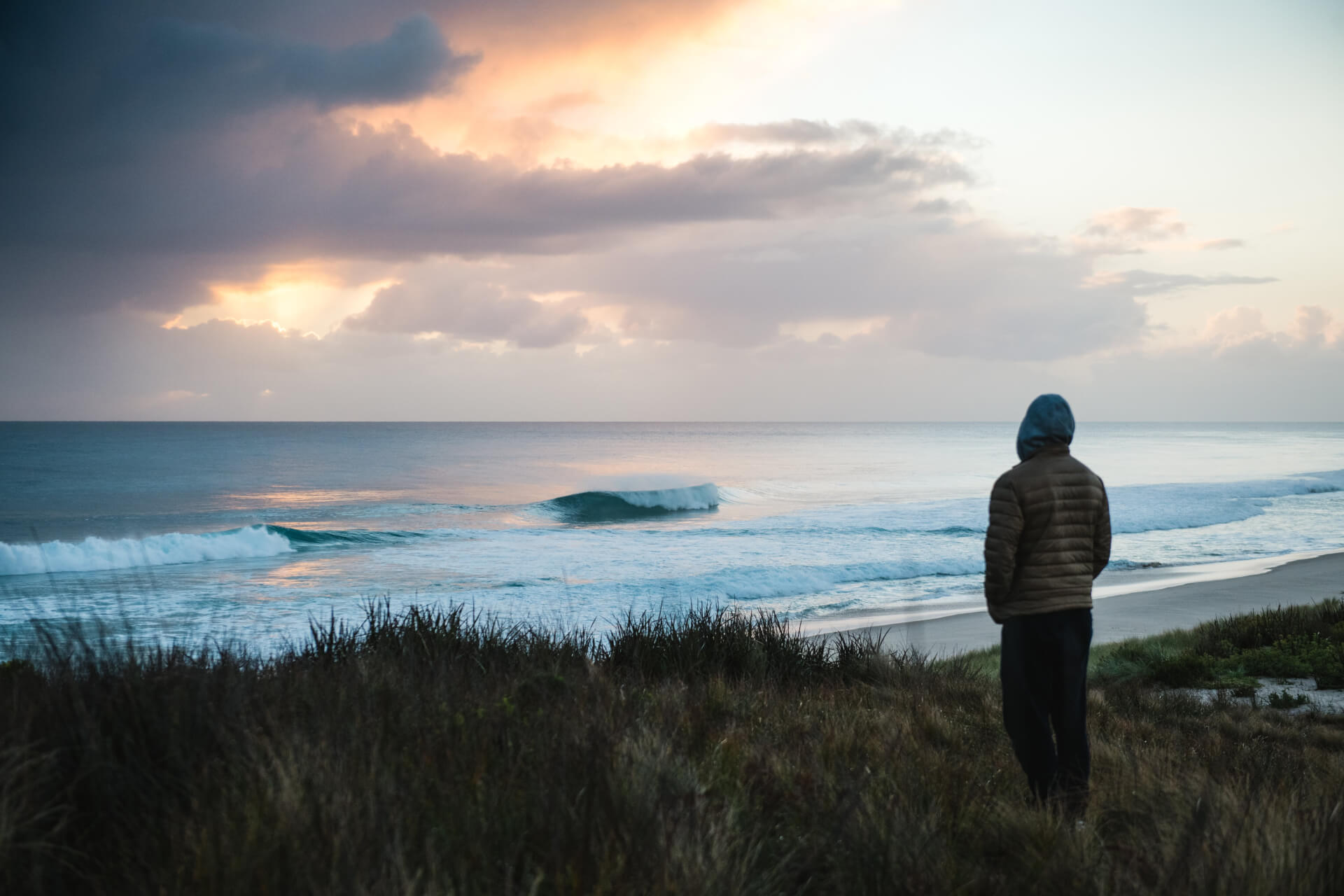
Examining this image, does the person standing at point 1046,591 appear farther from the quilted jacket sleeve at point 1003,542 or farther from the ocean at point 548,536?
Answer: the ocean at point 548,536

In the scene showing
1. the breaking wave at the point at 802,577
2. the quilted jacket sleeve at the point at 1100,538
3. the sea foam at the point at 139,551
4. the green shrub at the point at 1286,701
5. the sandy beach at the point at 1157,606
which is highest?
the quilted jacket sleeve at the point at 1100,538

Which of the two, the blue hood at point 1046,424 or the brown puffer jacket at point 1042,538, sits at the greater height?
the blue hood at point 1046,424

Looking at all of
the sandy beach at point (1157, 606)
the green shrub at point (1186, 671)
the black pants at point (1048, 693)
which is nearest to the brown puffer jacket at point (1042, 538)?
the black pants at point (1048, 693)

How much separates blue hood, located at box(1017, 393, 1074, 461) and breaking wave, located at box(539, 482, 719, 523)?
111 feet

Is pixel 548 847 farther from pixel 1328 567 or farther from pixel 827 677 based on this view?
pixel 1328 567

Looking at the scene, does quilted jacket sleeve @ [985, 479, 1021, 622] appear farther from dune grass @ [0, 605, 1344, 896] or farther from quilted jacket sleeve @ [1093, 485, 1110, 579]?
dune grass @ [0, 605, 1344, 896]

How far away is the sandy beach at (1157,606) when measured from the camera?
13.2 meters

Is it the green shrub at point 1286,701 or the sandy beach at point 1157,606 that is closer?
the green shrub at point 1286,701

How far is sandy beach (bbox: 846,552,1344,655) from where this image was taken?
1321cm

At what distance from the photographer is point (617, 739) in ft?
12.5

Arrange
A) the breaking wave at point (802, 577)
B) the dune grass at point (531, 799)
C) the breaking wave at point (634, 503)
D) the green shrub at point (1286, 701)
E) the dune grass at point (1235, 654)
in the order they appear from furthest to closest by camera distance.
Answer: the breaking wave at point (634, 503) < the breaking wave at point (802, 577) < the dune grass at point (1235, 654) < the green shrub at point (1286, 701) < the dune grass at point (531, 799)

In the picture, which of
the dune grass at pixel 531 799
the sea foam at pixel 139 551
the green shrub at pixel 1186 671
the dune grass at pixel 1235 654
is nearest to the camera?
the dune grass at pixel 531 799

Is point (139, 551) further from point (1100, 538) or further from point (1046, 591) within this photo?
point (1100, 538)

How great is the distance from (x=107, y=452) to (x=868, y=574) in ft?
257
